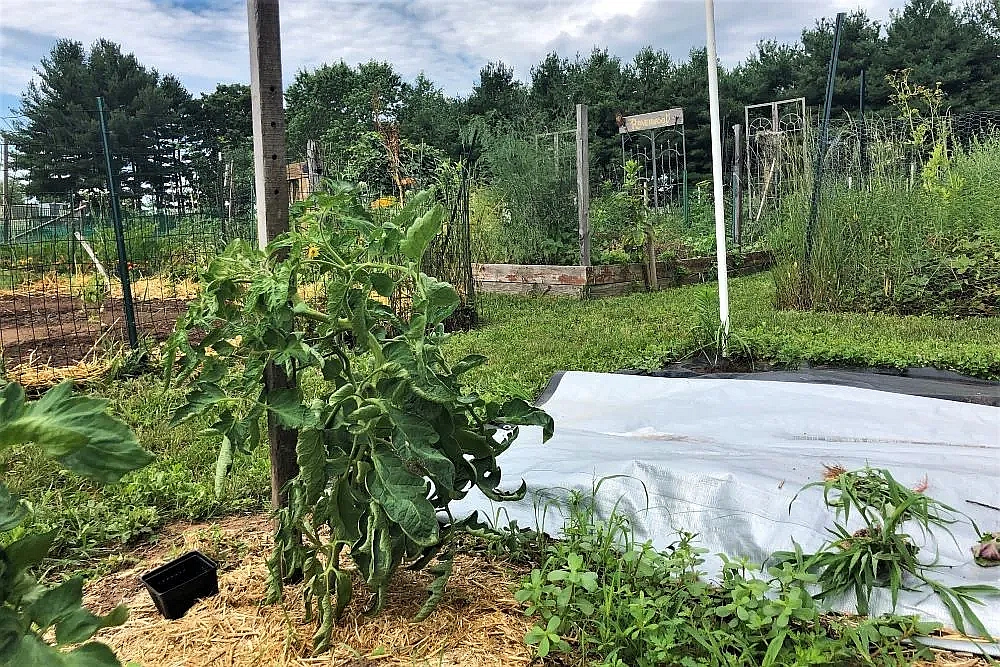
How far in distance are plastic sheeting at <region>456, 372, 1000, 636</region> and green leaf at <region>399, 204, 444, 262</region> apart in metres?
1.04

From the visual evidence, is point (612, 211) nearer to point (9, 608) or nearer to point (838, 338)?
point (838, 338)

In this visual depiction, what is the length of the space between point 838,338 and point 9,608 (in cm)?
468

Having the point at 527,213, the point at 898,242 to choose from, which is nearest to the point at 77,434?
A: the point at 898,242

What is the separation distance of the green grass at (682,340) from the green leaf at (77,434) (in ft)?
9.46

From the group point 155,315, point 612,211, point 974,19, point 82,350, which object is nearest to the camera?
point 82,350

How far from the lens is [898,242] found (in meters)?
5.55

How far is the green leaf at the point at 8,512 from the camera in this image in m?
0.87

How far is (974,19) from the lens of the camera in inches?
867

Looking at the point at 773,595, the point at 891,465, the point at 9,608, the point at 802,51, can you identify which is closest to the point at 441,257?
the point at 891,465

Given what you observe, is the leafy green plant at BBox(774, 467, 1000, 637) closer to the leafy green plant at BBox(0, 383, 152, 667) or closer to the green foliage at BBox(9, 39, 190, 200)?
the leafy green plant at BBox(0, 383, 152, 667)

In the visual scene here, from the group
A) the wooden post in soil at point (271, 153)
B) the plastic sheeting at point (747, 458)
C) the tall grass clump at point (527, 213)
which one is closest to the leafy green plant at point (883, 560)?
the plastic sheeting at point (747, 458)

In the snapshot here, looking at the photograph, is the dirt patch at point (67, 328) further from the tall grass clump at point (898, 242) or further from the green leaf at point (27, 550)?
the tall grass clump at point (898, 242)

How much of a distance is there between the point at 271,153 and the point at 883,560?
6.34ft

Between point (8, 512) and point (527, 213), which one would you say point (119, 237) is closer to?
point (8, 512)
